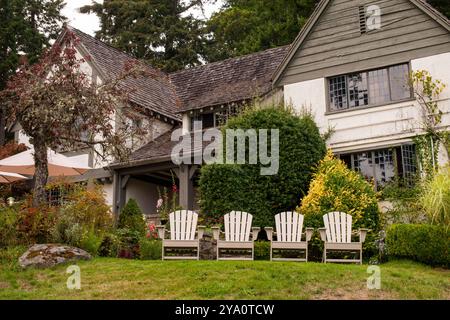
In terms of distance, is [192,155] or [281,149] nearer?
[281,149]

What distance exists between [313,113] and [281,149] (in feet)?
8.84

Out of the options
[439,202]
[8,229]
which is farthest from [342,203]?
[8,229]

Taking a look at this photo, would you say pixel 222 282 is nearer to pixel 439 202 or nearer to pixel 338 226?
pixel 338 226

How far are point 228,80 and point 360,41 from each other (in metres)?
5.89

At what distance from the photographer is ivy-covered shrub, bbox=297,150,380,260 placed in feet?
44.1

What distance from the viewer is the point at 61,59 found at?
46.6ft

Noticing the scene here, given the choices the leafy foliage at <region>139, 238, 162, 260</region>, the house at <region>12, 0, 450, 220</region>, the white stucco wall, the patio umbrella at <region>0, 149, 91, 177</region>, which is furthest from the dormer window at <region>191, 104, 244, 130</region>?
the leafy foliage at <region>139, 238, 162, 260</region>

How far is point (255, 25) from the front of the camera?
31625 mm

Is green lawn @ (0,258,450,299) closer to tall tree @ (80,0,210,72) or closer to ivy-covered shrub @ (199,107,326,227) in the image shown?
ivy-covered shrub @ (199,107,326,227)

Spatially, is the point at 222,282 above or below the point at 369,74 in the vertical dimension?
below

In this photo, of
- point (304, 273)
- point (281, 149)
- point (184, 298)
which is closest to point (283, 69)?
point (281, 149)

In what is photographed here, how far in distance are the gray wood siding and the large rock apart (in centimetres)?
900

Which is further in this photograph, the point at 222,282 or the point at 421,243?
the point at 421,243
